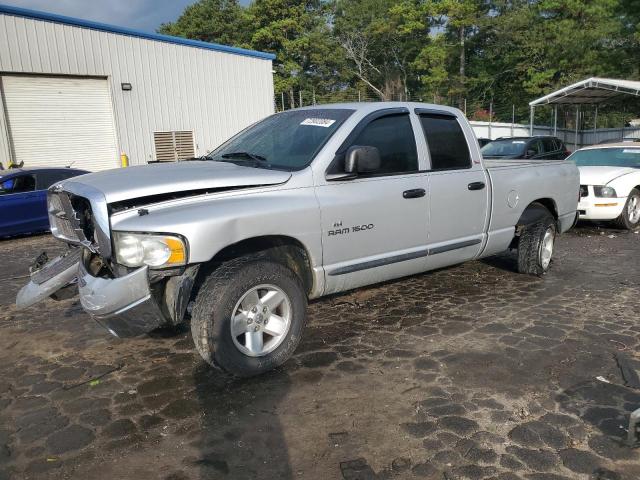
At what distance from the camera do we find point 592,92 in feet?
70.1

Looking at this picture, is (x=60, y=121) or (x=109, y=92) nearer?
(x=60, y=121)

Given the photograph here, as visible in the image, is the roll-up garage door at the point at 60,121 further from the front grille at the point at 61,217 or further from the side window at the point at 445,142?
the side window at the point at 445,142

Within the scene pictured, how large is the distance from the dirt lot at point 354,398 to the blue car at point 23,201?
5.52 metres

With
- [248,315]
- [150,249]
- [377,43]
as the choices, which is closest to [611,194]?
[248,315]

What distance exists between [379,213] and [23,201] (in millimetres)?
8732

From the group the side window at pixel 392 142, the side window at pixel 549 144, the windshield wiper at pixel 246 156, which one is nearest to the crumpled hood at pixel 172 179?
the windshield wiper at pixel 246 156

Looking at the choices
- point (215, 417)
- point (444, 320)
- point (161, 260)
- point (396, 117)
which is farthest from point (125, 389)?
point (396, 117)

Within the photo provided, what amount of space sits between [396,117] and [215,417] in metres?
2.90

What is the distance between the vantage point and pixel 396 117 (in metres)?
4.67

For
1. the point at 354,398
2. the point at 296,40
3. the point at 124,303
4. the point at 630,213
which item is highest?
the point at 296,40

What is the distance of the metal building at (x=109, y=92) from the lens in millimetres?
14469

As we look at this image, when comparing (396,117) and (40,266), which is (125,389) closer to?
(40,266)

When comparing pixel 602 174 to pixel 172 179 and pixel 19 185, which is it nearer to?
pixel 172 179

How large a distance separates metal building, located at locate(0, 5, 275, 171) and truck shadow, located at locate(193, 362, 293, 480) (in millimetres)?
13798
